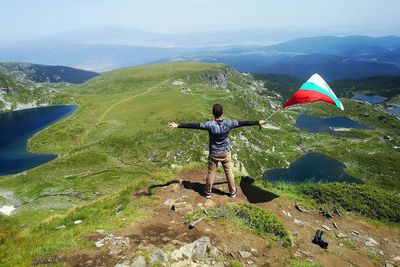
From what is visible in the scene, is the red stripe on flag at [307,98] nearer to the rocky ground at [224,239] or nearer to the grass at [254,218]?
the rocky ground at [224,239]

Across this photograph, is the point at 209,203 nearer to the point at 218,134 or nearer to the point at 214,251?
the point at 218,134

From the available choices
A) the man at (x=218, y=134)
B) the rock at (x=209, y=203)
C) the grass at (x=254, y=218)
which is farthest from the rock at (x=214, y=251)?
the man at (x=218, y=134)

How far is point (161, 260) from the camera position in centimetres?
1625

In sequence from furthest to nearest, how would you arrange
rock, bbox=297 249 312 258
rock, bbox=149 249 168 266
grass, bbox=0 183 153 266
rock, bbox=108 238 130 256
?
rock, bbox=297 249 312 258, grass, bbox=0 183 153 266, rock, bbox=108 238 130 256, rock, bbox=149 249 168 266

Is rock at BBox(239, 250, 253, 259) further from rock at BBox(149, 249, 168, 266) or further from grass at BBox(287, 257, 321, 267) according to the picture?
rock at BBox(149, 249, 168, 266)

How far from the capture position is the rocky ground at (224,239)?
55.1ft

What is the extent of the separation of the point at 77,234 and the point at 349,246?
15.9 metres

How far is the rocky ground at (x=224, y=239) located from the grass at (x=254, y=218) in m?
0.48

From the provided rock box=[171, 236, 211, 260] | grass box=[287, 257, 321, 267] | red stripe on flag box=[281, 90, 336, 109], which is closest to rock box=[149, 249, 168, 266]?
rock box=[171, 236, 211, 260]

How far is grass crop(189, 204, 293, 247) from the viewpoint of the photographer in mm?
19656

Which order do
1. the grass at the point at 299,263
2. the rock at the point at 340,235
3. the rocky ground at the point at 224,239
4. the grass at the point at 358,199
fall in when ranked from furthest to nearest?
the grass at the point at 358,199 < the rock at the point at 340,235 < the grass at the point at 299,263 < the rocky ground at the point at 224,239

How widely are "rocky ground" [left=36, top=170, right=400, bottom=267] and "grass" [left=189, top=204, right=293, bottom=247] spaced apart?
48 centimetres

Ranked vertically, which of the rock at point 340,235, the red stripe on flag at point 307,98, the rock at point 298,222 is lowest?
the rock at point 340,235

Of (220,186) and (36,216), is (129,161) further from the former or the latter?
(220,186)
